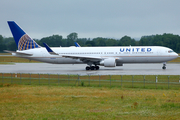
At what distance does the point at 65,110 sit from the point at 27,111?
2422 mm

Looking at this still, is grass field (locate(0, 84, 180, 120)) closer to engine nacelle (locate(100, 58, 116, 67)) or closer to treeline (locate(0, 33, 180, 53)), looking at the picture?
engine nacelle (locate(100, 58, 116, 67))

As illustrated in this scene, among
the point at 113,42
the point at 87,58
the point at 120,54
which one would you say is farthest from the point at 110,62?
the point at 113,42

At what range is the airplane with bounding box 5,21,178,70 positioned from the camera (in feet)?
151

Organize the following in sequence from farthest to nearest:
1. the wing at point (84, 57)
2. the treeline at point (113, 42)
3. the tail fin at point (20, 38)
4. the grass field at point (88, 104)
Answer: the treeline at point (113, 42)
the tail fin at point (20, 38)
the wing at point (84, 57)
the grass field at point (88, 104)

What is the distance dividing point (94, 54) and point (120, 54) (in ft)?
16.1

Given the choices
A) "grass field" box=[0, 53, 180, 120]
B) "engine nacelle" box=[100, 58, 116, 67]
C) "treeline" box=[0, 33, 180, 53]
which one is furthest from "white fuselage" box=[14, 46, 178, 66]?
"treeline" box=[0, 33, 180, 53]

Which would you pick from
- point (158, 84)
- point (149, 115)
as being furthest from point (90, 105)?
point (158, 84)

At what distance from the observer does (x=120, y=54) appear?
46.6m

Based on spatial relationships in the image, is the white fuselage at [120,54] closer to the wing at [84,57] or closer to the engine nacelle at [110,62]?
the wing at [84,57]

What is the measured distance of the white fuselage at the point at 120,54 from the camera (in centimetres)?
4600

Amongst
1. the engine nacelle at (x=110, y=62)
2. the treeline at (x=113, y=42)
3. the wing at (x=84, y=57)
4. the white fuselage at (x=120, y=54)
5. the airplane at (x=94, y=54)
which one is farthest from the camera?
the treeline at (x=113, y=42)

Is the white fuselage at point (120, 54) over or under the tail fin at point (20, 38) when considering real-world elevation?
under

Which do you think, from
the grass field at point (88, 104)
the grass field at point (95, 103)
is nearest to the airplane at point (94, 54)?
the grass field at point (95, 103)

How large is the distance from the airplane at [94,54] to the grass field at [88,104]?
21699mm
